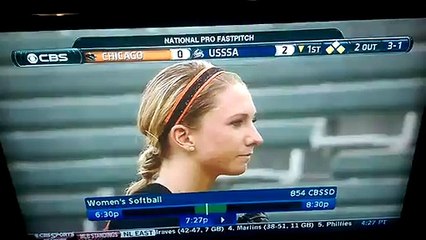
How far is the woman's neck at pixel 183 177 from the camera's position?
50.9 inches

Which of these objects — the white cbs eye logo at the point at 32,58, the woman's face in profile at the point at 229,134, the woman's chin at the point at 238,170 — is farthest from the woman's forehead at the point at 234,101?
the white cbs eye logo at the point at 32,58

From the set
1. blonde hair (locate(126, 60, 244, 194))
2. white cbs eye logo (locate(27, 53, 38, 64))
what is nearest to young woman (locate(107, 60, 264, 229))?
blonde hair (locate(126, 60, 244, 194))

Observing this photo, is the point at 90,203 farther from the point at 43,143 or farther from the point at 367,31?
the point at 367,31

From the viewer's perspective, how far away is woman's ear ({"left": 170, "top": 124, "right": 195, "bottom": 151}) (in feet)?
4.10

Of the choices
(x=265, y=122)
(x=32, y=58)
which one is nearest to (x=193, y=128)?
(x=265, y=122)

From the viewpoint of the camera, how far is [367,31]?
1.18m

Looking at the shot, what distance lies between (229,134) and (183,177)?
0.43ft

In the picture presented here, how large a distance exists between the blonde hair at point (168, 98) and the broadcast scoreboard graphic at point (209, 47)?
3cm

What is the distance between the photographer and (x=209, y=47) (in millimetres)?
1186

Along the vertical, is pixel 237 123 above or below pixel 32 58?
below

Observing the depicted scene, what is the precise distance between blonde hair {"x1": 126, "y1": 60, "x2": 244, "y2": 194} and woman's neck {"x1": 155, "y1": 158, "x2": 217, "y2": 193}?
45 mm

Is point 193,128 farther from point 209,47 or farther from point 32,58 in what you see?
point 32,58

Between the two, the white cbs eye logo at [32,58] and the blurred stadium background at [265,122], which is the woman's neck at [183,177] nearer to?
the blurred stadium background at [265,122]

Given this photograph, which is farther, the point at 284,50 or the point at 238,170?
the point at 238,170
